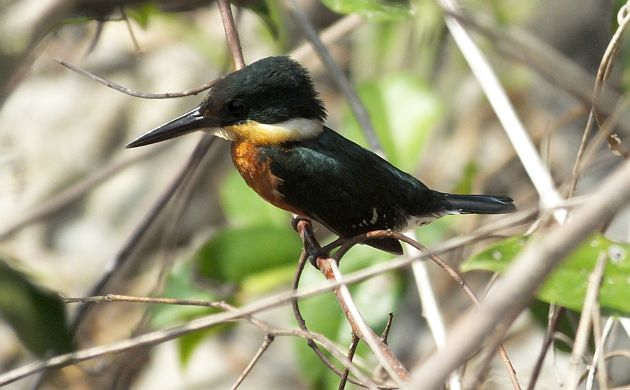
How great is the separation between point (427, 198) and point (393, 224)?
0.18 metres

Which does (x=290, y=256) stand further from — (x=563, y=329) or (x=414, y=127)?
(x=563, y=329)

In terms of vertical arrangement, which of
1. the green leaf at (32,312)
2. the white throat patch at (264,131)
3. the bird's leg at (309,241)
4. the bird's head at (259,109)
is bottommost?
the bird's leg at (309,241)

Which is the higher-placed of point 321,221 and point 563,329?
point 321,221

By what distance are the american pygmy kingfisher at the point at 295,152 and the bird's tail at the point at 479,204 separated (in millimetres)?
200

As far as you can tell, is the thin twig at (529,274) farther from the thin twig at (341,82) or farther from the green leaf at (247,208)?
the green leaf at (247,208)

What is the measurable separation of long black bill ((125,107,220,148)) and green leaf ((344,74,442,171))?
28.6 inches

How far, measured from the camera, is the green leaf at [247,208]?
9.09 feet

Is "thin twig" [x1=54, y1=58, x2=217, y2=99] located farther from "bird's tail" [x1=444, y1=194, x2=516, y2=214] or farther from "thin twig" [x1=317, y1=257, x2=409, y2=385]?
"bird's tail" [x1=444, y1=194, x2=516, y2=214]

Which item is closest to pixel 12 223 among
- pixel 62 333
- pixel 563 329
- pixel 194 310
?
pixel 194 310

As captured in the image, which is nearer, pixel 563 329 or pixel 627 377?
pixel 563 329

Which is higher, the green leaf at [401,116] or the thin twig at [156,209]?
the green leaf at [401,116]

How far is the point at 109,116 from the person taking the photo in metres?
5.01

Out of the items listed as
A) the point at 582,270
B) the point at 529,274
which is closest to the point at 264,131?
the point at 582,270

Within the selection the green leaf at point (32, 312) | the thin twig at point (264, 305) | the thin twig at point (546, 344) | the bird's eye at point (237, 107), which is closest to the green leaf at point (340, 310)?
the bird's eye at point (237, 107)
